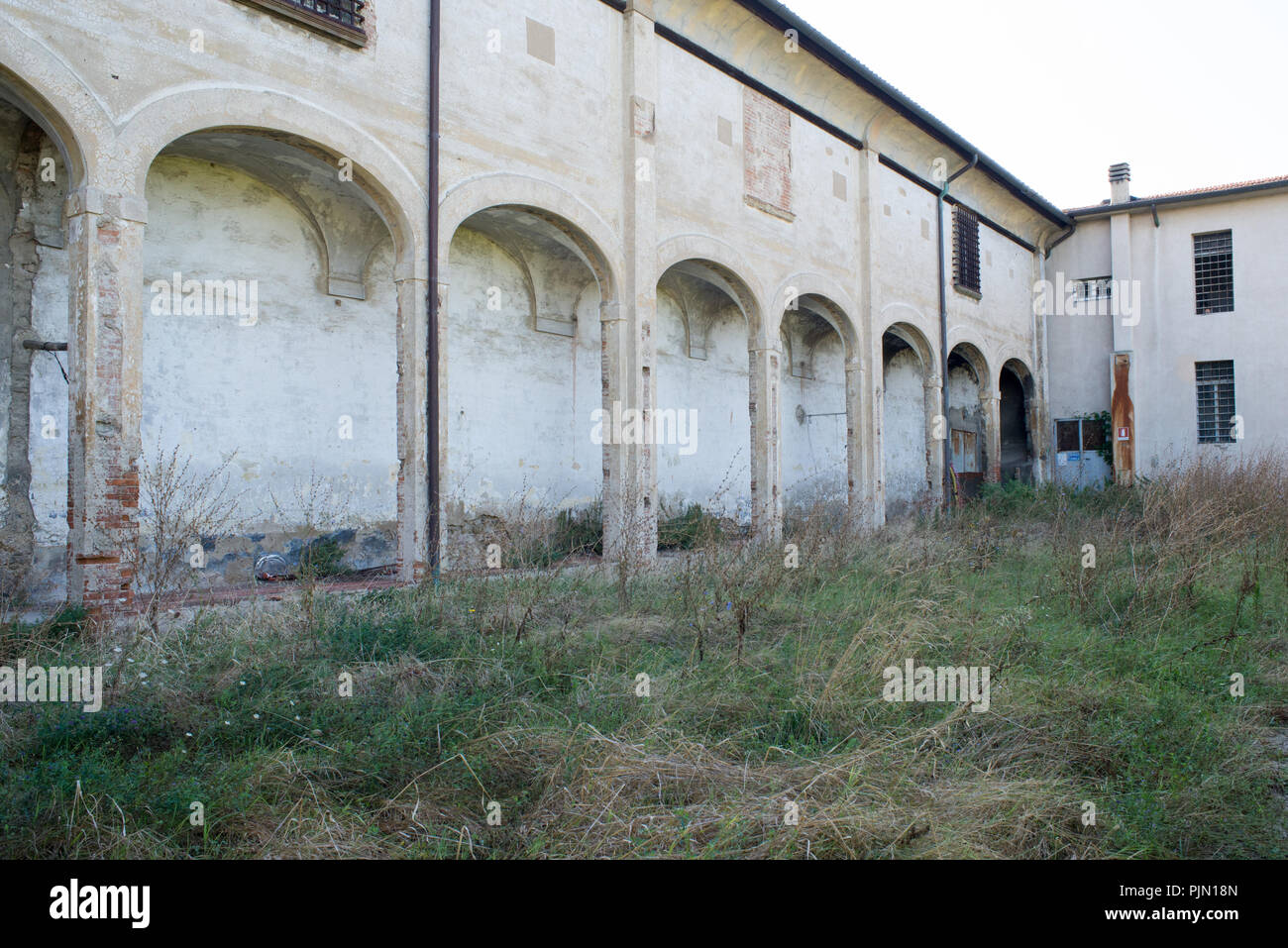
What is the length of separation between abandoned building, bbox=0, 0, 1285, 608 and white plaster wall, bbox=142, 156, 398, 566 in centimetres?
3

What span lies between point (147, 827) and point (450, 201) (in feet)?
22.7

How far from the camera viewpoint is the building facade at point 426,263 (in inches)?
260

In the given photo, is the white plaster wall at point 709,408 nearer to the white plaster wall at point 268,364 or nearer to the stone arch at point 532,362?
the stone arch at point 532,362

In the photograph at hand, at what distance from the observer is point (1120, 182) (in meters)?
20.8

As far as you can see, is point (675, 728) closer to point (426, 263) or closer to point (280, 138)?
point (426, 263)

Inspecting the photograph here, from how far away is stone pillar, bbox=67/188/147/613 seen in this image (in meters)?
6.30

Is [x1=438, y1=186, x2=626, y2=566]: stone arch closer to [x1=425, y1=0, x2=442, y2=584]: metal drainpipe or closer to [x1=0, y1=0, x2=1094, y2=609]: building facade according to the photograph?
[x1=0, y1=0, x2=1094, y2=609]: building facade

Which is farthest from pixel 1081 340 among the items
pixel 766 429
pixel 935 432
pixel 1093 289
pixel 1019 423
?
pixel 766 429

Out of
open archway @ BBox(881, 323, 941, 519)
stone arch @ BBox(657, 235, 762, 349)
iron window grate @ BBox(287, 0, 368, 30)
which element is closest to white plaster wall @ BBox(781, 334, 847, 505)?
open archway @ BBox(881, 323, 941, 519)
